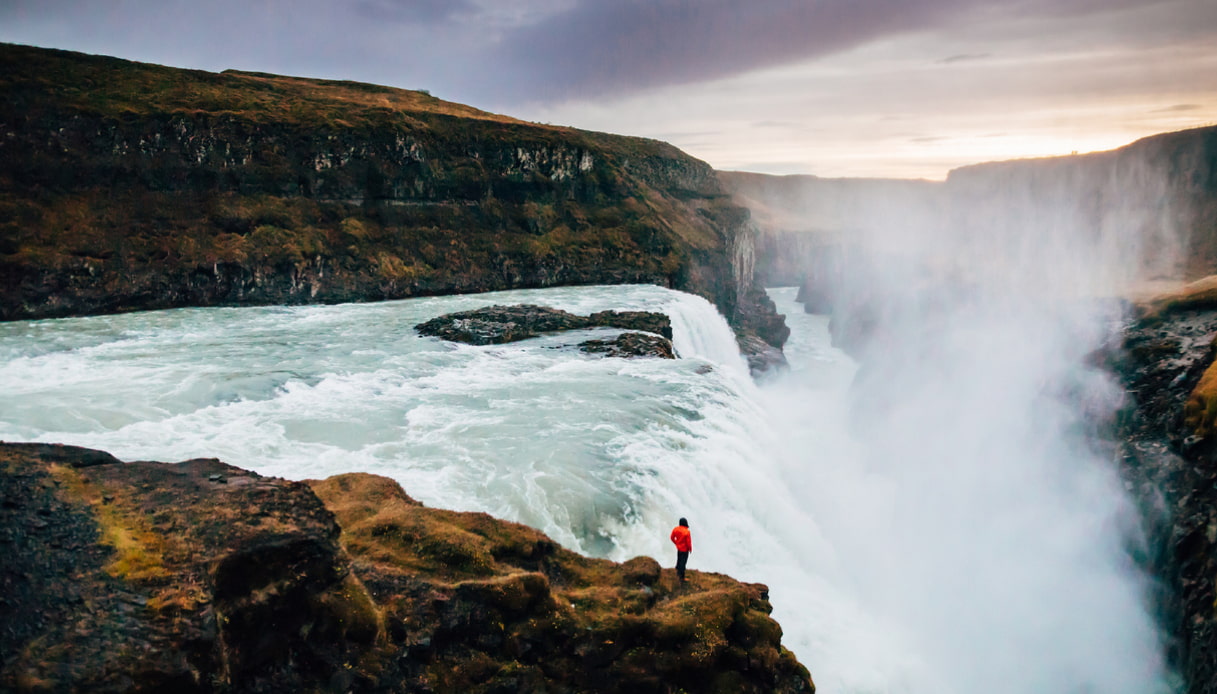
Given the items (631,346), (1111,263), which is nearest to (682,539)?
(631,346)

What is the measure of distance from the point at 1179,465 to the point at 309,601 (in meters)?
25.6

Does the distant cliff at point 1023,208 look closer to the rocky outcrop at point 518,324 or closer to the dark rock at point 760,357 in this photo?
the dark rock at point 760,357

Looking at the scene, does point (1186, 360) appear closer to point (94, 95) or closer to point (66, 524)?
point (66, 524)

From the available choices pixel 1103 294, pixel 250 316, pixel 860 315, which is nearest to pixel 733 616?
pixel 250 316

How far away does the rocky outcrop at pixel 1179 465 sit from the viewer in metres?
16.8

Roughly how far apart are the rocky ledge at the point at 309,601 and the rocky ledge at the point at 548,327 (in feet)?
71.6

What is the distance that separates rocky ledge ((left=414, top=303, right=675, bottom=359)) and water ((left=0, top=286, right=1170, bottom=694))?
5.08 ft

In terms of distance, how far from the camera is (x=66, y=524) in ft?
23.4

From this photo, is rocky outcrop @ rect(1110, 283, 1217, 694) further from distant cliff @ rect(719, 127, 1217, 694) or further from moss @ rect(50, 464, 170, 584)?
moss @ rect(50, 464, 170, 584)

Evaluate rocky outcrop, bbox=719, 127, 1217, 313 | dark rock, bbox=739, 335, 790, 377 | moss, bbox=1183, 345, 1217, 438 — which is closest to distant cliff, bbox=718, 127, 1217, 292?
rocky outcrop, bbox=719, 127, 1217, 313

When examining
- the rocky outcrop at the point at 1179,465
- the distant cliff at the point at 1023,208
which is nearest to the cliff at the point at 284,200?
the distant cliff at the point at 1023,208

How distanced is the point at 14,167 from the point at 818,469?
173 feet

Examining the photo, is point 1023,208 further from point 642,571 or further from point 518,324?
point 642,571

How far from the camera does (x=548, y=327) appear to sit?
3816 centimetres
